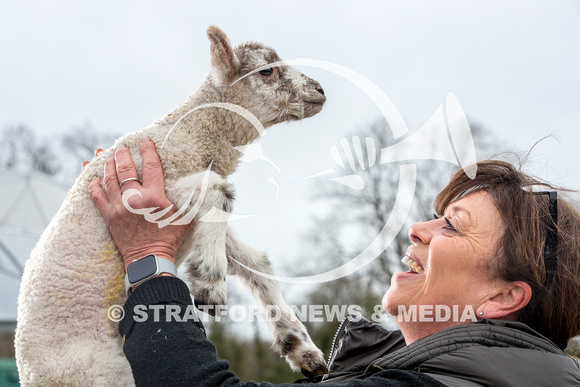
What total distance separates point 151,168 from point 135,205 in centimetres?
22

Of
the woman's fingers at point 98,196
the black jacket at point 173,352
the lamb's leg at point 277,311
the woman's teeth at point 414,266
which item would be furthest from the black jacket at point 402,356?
the lamb's leg at point 277,311

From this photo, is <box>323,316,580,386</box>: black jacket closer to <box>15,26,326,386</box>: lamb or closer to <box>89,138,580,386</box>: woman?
<box>89,138,580,386</box>: woman

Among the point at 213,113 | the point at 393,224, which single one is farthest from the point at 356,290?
the point at 213,113

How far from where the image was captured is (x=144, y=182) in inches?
93.6

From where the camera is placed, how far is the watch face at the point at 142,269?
2043mm

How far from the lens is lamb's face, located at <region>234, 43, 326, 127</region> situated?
9.21 ft

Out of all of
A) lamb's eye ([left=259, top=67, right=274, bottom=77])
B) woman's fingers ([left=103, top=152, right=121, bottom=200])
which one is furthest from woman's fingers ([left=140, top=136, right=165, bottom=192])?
lamb's eye ([left=259, top=67, right=274, bottom=77])

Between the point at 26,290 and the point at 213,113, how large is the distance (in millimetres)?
1219

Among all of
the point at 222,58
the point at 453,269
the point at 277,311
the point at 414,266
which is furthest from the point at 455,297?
the point at 222,58

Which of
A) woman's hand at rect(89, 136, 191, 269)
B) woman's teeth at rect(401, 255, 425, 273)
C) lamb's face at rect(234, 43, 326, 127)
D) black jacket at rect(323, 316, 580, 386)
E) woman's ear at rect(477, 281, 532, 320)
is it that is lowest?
black jacket at rect(323, 316, 580, 386)

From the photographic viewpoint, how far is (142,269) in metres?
2.07

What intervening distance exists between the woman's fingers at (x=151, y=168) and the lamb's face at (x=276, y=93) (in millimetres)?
606

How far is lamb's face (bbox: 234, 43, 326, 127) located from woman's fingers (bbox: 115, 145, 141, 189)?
0.72 metres

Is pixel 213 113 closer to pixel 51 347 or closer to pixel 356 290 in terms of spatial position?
pixel 51 347
